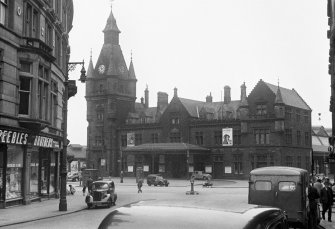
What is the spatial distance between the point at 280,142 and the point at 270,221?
214 feet

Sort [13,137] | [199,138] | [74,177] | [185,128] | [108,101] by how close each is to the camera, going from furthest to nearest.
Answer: [108,101] → [185,128] → [199,138] → [74,177] → [13,137]

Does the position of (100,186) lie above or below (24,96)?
below

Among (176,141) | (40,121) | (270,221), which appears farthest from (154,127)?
(270,221)

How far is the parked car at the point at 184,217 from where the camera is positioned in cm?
441

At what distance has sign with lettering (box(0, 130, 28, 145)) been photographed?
22.5m

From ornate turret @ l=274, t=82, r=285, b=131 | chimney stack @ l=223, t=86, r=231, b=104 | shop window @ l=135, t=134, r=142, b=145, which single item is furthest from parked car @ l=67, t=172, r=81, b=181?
ornate turret @ l=274, t=82, r=285, b=131

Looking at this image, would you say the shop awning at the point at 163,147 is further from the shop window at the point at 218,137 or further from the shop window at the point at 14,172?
the shop window at the point at 14,172

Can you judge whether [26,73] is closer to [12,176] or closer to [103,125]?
[12,176]

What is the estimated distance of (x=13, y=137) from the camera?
23.6 m

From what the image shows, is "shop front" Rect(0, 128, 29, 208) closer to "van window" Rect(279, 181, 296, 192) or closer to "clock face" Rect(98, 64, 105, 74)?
"van window" Rect(279, 181, 296, 192)

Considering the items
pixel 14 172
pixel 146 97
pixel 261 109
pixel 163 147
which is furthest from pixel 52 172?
pixel 146 97

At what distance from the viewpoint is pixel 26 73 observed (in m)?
24.9

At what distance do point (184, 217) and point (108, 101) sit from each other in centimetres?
8056

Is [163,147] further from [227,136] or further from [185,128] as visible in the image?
[227,136]
